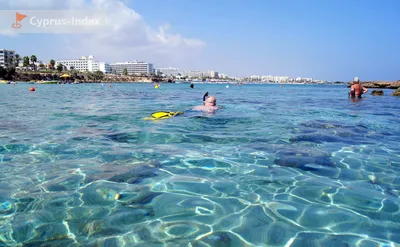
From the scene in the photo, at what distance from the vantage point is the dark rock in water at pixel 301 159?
16.2 feet

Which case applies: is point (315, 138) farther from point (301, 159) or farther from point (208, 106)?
point (208, 106)

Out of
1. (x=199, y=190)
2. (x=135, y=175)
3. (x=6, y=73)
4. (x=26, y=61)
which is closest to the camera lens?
(x=199, y=190)

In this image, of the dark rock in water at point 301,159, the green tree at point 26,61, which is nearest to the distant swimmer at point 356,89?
the dark rock in water at point 301,159

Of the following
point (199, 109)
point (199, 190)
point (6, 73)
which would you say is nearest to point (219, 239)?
point (199, 190)

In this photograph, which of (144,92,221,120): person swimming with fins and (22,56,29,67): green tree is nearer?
(144,92,221,120): person swimming with fins

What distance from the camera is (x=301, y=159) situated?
525 cm

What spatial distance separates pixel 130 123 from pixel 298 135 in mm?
5288

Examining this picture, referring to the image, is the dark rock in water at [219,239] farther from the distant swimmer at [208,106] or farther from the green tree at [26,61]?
the green tree at [26,61]

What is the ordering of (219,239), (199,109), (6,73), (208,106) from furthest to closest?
(6,73) → (208,106) → (199,109) → (219,239)

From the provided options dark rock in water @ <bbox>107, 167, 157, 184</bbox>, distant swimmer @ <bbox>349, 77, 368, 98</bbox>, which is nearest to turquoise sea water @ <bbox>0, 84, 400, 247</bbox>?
dark rock in water @ <bbox>107, 167, 157, 184</bbox>

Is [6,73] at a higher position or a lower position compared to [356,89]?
higher

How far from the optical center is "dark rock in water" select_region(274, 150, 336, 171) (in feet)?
16.2

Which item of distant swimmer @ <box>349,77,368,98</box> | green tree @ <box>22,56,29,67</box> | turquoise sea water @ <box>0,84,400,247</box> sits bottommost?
turquoise sea water @ <box>0,84,400,247</box>

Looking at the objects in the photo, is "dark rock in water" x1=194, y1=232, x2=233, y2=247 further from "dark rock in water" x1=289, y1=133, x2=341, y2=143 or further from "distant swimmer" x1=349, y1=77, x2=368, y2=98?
"distant swimmer" x1=349, y1=77, x2=368, y2=98
